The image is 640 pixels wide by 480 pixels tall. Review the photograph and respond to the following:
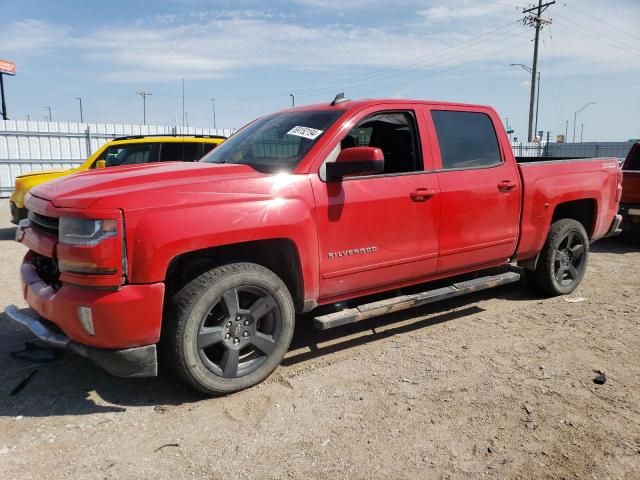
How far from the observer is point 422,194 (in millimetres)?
4031

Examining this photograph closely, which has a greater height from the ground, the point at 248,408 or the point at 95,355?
the point at 95,355

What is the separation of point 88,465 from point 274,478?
96 cm

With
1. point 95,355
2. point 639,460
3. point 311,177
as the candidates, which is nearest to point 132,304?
point 95,355

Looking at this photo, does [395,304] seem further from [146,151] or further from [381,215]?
[146,151]

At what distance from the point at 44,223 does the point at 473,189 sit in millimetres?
3265

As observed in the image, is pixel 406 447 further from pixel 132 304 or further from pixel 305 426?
pixel 132 304

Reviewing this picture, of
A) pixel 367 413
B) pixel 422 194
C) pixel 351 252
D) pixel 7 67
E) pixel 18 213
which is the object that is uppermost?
pixel 7 67

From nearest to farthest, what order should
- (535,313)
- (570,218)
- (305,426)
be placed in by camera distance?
(305,426) → (535,313) → (570,218)

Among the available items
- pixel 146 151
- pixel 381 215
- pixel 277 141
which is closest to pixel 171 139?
pixel 146 151

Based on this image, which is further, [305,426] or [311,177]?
[311,177]

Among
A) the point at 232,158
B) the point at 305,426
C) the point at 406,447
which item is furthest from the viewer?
the point at 232,158

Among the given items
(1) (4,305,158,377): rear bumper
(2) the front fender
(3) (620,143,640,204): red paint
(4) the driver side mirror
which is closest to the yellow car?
(4) the driver side mirror

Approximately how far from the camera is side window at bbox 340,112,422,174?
418cm

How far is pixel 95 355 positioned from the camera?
9.61 ft
